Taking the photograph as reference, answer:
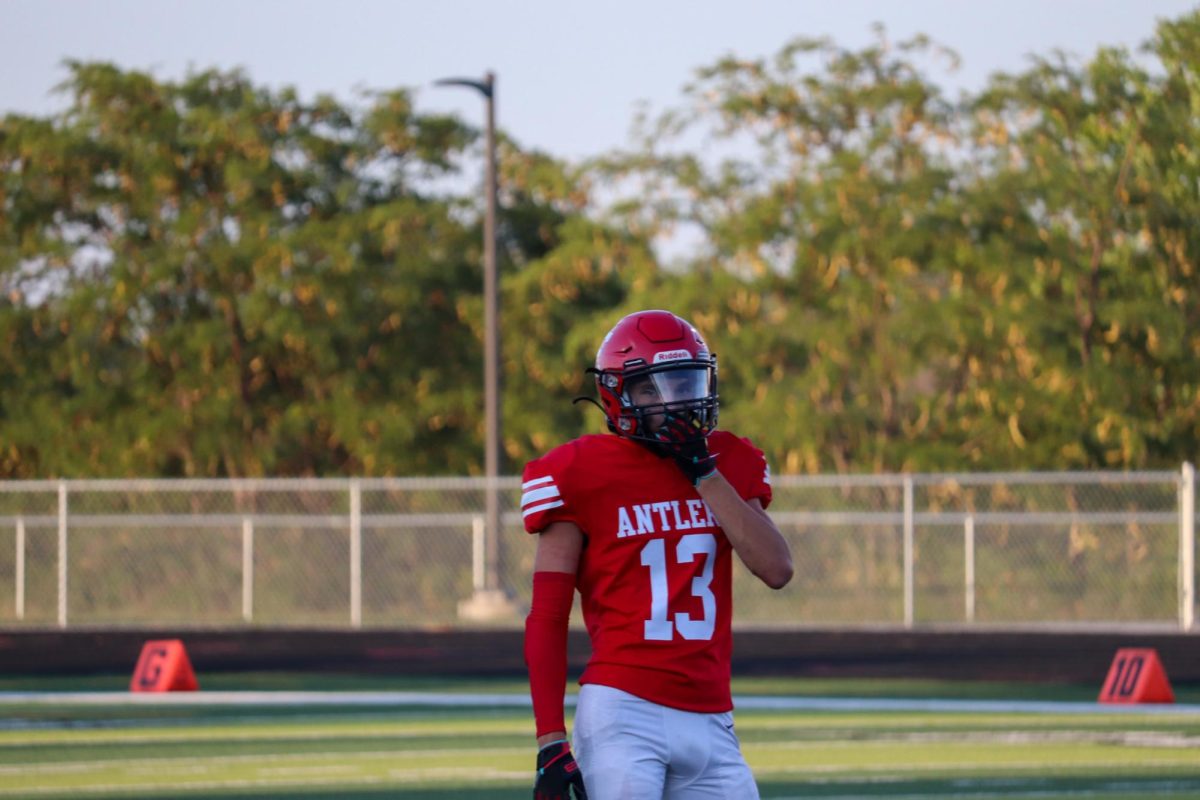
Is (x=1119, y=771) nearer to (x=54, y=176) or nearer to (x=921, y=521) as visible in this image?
(x=921, y=521)

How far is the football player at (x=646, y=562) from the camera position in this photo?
4.32m

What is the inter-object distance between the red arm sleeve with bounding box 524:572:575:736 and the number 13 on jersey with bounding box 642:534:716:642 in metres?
0.18

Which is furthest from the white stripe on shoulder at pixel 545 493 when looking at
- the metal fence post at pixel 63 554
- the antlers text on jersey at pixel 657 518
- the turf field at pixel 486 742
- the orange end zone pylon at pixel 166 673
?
the metal fence post at pixel 63 554

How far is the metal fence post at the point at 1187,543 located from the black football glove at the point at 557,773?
16.3 metres

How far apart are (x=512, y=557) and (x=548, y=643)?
19310 millimetres

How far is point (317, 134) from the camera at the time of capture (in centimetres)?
3064

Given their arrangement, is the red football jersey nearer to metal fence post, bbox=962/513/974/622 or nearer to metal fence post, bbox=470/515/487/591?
metal fence post, bbox=962/513/974/622

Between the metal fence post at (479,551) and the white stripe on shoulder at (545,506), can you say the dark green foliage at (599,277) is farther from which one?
the white stripe on shoulder at (545,506)

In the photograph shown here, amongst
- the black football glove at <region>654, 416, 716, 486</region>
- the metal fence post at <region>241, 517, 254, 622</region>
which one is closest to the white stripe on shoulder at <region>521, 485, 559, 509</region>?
the black football glove at <region>654, 416, 716, 486</region>

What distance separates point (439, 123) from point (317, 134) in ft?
6.31

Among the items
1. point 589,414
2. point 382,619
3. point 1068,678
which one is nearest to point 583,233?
point 589,414

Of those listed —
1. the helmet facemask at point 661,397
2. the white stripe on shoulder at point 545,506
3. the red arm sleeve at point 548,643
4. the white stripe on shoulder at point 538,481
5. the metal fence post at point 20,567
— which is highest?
the helmet facemask at point 661,397

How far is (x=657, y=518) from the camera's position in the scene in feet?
14.4

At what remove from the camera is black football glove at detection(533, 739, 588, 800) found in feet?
13.6
